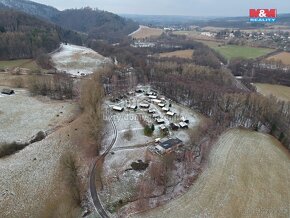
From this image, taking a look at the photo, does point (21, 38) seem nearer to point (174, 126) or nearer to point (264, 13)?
point (174, 126)

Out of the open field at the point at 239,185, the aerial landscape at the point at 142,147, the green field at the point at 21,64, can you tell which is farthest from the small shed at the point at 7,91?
the open field at the point at 239,185

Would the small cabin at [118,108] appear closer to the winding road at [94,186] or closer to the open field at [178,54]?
the winding road at [94,186]

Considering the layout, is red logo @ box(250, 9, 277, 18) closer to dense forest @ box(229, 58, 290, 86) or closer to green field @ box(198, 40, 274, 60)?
dense forest @ box(229, 58, 290, 86)

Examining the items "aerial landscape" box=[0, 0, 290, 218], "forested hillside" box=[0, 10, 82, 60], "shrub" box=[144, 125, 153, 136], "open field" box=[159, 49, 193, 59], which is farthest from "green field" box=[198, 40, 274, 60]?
Answer: "forested hillside" box=[0, 10, 82, 60]

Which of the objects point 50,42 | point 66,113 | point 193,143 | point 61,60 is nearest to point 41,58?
point 61,60

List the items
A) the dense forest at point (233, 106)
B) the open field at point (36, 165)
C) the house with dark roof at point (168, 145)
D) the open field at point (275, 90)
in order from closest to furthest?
the open field at point (36, 165) → the house with dark roof at point (168, 145) → the dense forest at point (233, 106) → the open field at point (275, 90)

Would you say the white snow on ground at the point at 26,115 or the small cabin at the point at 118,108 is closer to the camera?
the white snow on ground at the point at 26,115

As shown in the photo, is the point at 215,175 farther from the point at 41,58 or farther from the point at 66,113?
the point at 41,58
